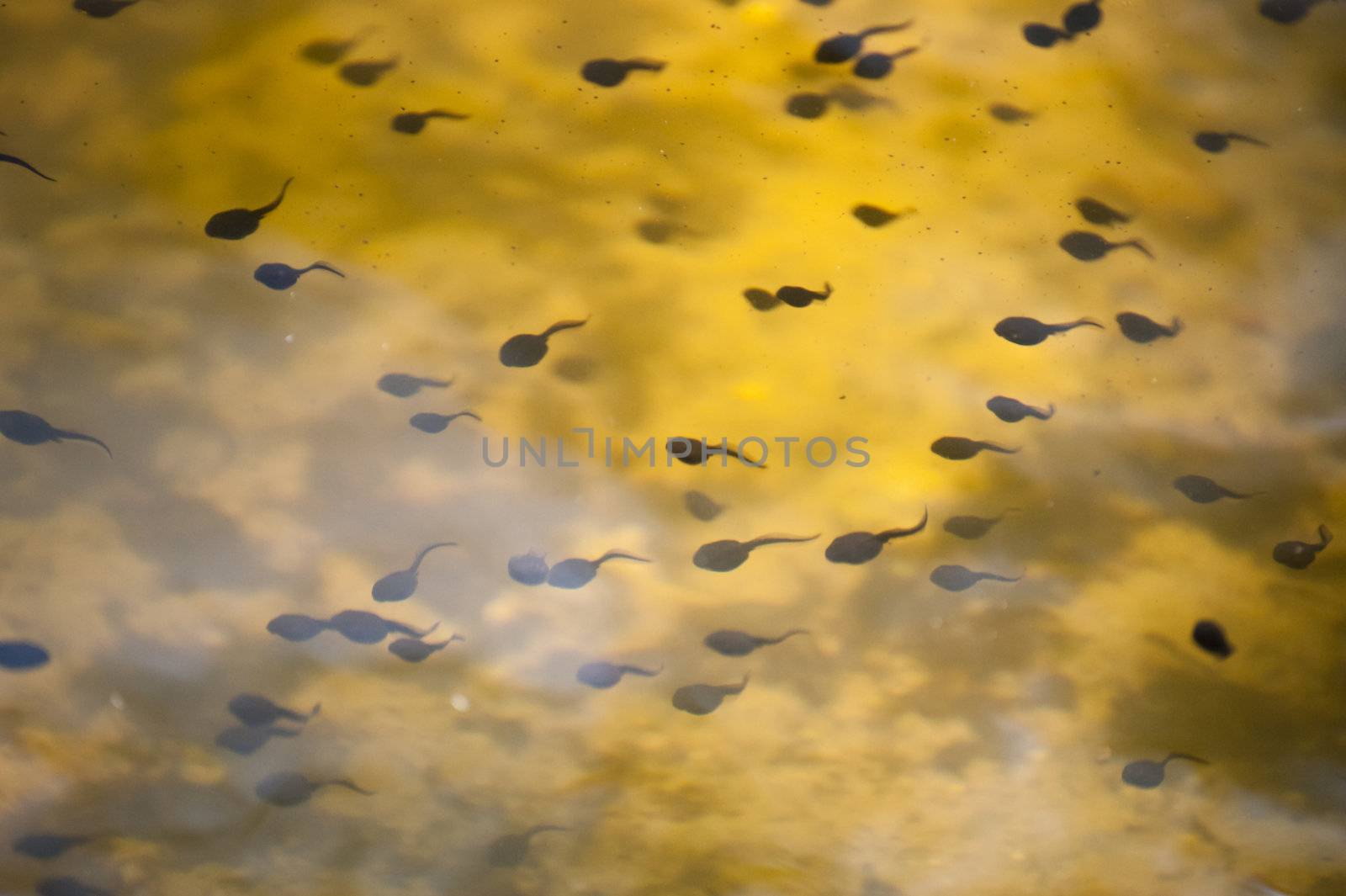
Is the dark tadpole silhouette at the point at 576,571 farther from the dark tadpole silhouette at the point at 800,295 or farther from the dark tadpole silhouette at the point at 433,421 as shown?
the dark tadpole silhouette at the point at 800,295

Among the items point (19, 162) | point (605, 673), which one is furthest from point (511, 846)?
point (19, 162)

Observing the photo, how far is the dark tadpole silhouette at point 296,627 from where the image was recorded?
132 centimetres

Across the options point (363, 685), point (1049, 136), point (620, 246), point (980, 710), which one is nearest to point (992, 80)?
point (1049, 136)

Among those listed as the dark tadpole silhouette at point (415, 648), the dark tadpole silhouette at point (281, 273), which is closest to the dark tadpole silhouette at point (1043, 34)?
the dark tadpole silhouette at point (281, 273)

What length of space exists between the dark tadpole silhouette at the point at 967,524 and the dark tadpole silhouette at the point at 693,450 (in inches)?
11.4

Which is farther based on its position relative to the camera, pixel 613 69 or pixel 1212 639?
pixel 1212 639

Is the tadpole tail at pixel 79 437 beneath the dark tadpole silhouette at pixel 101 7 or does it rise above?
beneath

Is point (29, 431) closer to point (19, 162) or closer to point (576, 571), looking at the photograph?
point (19, 162)

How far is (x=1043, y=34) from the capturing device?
127 cm

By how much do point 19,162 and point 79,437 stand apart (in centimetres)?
34

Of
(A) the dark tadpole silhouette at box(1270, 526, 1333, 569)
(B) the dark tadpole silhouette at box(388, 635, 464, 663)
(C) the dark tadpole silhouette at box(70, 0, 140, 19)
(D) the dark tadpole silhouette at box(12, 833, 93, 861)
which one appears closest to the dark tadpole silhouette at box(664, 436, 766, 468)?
(B) the dark tadpole silhouette at box(388, 635, 464, 663)

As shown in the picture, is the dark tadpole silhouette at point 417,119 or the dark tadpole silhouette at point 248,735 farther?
the dark tadpole silhouette at point 248,735

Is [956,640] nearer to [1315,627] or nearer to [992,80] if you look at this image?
[1315,627]

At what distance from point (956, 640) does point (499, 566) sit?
0.62 m
